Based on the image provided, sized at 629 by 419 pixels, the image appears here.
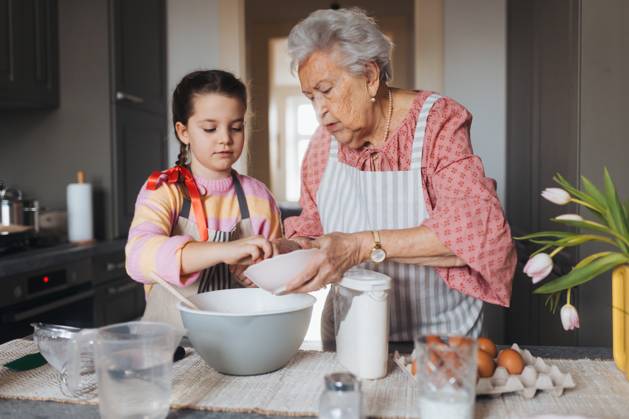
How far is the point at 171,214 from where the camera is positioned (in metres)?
1.44

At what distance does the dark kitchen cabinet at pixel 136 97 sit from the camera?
9.56ft

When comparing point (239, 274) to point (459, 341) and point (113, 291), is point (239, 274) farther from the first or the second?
point (113, 291)

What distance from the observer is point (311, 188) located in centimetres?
159

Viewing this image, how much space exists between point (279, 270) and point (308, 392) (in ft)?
0.66

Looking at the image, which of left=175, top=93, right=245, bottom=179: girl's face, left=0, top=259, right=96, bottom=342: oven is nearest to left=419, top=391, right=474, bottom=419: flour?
left=175, top=93, right=245, bottom=179: girl's face

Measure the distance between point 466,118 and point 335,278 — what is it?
51 centimetres

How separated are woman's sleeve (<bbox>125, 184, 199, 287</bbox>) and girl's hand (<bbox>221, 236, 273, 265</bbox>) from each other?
0.11 metres

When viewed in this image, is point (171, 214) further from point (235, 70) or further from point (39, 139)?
point (235, 70)

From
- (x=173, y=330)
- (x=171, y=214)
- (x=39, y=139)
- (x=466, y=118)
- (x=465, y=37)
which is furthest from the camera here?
(x=465, y=37)

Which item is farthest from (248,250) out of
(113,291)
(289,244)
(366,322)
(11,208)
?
(113,291)

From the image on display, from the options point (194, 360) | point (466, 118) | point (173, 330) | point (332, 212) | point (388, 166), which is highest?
point (466, 118)

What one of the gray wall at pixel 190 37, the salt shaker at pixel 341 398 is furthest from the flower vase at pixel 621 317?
the gray wall at pixel 190 37

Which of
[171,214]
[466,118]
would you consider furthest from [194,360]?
[466,118]

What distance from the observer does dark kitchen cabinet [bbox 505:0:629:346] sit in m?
1.64
